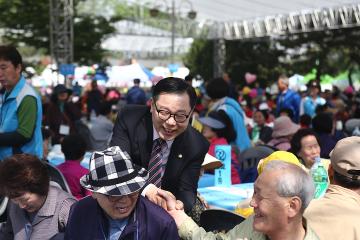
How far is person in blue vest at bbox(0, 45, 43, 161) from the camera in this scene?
12.5ft

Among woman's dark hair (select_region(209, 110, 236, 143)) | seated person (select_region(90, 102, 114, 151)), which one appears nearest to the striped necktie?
woman's dark hair (select_region(209, 110, 236, 143))

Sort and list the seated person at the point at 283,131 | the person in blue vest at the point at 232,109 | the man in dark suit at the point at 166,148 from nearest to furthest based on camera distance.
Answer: the man in dark suit at the point at 166,148 < the person in blue vest at the point at 232,109 < the seated person at the point at 283,131

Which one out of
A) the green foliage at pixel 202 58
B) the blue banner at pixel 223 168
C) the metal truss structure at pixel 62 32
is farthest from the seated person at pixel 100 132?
the green foliage at pixel 202 58

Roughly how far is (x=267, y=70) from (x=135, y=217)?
34.7 meters

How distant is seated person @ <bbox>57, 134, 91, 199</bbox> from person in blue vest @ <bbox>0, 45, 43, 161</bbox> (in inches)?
25.6

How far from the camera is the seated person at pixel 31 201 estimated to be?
2971mm

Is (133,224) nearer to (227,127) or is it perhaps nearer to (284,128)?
(227,127)

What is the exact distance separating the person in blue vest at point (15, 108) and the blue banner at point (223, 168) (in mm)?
1620

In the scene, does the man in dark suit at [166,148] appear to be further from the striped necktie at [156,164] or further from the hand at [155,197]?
the hand at [155,197]

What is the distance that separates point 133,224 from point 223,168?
102 inches

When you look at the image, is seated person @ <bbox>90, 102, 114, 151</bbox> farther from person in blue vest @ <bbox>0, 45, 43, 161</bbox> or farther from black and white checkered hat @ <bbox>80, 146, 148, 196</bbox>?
black and white checkered hat @ <bbox>80, 146, 148, 196</bbox>

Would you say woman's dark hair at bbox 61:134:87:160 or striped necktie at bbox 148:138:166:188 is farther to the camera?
woman's dark hair at bbox 61:134:87:160

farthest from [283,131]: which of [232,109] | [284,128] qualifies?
[232,109]

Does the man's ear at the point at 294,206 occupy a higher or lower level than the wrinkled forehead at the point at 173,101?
lower
